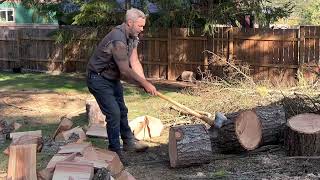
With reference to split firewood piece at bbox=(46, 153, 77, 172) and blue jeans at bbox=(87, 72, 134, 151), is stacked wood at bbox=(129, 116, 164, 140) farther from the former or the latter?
split firewood piece at bbox=(46, 153, 77, 172)

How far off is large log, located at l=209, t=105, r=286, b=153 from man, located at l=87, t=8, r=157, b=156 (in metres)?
1.27

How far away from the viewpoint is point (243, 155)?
22.3 feet

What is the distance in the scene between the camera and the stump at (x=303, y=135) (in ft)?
20.9

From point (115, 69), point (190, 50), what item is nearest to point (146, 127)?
point (115, 69)

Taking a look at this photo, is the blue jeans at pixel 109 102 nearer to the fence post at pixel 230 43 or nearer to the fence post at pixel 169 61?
the fence post at pixel 230 43

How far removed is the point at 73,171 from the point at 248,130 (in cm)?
265

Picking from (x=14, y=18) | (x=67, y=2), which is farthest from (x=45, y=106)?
(x=14, y=18)

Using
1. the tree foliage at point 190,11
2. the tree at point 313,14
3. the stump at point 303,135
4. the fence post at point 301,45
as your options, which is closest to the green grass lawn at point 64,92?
the tree foliage at point 190,11

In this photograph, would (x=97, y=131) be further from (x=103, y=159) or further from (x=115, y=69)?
(x=103, y=159)

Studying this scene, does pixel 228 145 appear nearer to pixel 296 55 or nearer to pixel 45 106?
pixel 45 106

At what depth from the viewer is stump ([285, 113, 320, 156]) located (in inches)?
251

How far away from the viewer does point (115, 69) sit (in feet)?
20.2

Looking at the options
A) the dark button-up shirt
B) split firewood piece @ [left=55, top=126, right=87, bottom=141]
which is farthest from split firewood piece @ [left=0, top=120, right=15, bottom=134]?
the dark button-up shirt

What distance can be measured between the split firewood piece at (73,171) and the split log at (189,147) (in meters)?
1.28
